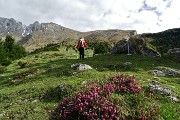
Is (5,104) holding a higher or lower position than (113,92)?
lower

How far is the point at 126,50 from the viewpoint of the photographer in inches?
1853

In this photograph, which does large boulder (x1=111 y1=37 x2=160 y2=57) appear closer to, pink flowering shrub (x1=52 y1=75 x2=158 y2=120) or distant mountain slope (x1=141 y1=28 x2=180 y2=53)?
distant mountain slope (x1=141 y1=28 x2=180 y2=53)

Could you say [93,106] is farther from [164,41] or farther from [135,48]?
[164,41]

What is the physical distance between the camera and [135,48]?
152 feet

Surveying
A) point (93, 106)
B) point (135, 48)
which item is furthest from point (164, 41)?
point (93, 106)

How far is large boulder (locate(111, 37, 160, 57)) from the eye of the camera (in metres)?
45.1

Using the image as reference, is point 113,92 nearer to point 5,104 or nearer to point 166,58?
point 5,104

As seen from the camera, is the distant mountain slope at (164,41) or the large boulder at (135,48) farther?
the distant mountain slope at (164,41)

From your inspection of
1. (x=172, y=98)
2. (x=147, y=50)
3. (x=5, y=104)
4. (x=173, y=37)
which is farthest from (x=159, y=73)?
(x=173, y=37)

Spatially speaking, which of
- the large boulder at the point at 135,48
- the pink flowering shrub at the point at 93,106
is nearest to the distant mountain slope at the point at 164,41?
the large boulder at the point at 135,48

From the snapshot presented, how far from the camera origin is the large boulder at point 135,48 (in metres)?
45.1

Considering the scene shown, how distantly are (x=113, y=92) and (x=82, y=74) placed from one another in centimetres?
847

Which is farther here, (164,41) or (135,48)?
(164,41)

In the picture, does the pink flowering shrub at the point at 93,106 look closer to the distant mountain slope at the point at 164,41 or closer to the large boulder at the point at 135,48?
the large boulder at the point at 135,48
